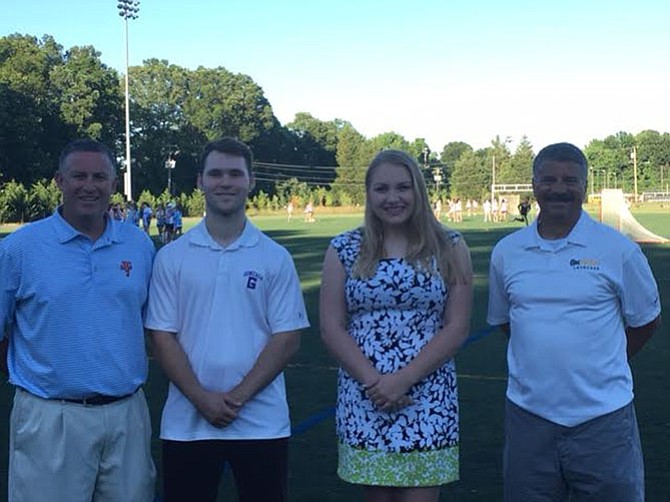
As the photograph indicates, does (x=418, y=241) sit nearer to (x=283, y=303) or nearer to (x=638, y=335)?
(x=283, y=303)

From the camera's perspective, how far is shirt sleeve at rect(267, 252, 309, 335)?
3.60 meters

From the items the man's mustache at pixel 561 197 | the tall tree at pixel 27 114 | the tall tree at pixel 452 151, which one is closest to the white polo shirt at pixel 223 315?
the man's mustache at pixel 561 197

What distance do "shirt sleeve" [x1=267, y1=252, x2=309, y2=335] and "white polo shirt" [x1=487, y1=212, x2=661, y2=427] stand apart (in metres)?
0.93

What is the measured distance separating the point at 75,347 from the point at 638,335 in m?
2.41

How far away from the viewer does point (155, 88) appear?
99500 millimetres

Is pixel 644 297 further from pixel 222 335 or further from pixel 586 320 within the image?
pixel 222 335

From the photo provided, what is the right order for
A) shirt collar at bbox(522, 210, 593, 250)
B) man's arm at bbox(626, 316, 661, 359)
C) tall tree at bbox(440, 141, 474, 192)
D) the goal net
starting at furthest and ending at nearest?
tall tree at bbox(440, 141, 474, 192)
the goal net
man's arm at bbox(626, 316, 661, 359)
shirt collar at bbox(522, 210, 593, 250)

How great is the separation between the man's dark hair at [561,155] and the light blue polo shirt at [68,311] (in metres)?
1.77

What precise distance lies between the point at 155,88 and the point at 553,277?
99961mm

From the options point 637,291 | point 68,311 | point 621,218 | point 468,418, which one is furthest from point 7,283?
point 621,218

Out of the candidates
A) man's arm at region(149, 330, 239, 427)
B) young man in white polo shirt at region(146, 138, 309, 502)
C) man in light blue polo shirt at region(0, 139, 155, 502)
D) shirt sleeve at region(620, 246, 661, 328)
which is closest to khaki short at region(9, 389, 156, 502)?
man in light blue polo shirt at region(0, 139, 155, 502)

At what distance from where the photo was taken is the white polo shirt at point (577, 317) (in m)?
3.54

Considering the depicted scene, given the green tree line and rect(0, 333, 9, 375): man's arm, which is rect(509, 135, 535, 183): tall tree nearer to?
the green tree line

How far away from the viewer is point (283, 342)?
142 inches
